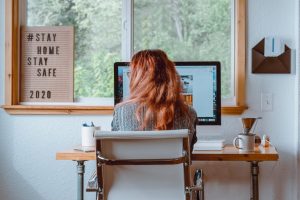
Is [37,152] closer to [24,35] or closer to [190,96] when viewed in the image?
[24,35]

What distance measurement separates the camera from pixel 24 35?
2.92 meters

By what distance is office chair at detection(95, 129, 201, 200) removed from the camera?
1694mm

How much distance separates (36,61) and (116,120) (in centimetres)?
114

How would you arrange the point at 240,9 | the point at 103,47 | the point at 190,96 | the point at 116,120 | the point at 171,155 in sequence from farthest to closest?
the point at 103,47 < the point at 240,9 < the point at 190,96 < the point at 116,120 < the point at 171,155

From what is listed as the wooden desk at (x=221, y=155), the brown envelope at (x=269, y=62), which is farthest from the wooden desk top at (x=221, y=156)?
the brown envelope at (x=269, y=62)

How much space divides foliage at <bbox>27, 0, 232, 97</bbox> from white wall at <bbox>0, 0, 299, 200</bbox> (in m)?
0.19

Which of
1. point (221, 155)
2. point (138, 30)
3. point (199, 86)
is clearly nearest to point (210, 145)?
point (221, 155)

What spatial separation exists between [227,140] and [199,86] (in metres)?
0.48

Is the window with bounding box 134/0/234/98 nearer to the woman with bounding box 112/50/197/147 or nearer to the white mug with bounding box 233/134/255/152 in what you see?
the white mug with bounding box 233/134/255/152

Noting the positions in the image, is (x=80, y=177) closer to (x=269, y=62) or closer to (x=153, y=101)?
(x=153, y=101)

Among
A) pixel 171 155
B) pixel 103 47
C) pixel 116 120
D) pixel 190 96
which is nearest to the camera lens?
pixel 171 155

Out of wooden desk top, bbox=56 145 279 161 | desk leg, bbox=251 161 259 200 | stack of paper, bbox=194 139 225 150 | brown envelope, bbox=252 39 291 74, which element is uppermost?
brown envelope, bbox=252 39 291 74

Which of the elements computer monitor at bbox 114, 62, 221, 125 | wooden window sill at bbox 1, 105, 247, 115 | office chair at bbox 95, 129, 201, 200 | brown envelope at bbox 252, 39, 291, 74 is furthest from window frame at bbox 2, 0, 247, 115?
office chair at bbox 95, 129, 201, 200

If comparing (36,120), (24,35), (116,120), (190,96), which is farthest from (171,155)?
(24,35)
